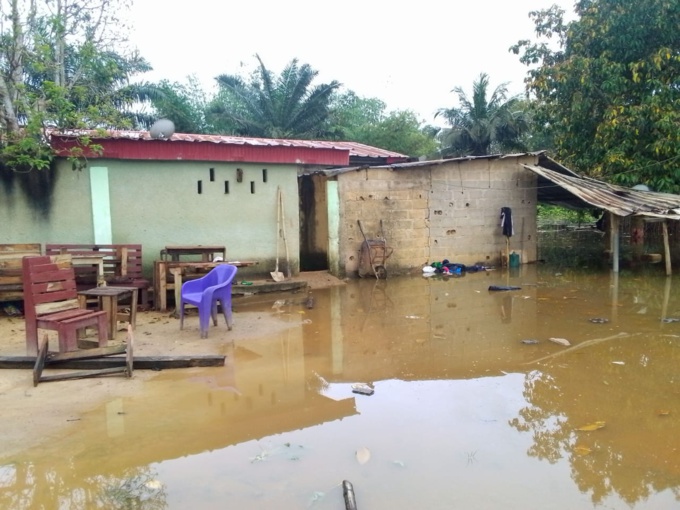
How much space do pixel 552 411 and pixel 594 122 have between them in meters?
12.7

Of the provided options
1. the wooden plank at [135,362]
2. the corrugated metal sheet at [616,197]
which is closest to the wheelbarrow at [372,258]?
the corrugated metal sheet at [616,197]

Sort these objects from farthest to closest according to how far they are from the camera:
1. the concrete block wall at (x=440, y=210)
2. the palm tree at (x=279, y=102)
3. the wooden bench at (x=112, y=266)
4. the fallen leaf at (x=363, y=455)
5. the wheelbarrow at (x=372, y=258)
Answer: the palm tree at (x=279, y=102), the concrete block wall at (x=440, y=210), the wheelbarrow at (x=372, y=258), the wooden bench at (x=112, y=266), the fallen leaf at (x=363, y=455)

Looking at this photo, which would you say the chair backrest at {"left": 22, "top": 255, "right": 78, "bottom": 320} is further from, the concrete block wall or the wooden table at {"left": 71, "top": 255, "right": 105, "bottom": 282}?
the concrete block wall

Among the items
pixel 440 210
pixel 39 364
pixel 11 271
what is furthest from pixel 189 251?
pixel 440 210

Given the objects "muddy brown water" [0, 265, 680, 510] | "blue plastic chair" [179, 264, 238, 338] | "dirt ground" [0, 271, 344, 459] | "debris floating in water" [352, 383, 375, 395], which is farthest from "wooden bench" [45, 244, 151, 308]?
"debris floating in water" [352, 383, 375, 395]

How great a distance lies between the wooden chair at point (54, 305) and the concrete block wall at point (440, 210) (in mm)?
6764

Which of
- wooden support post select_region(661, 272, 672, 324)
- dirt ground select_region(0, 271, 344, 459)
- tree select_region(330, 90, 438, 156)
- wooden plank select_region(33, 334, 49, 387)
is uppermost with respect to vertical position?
tree select_region(330, 90, 438, 156)

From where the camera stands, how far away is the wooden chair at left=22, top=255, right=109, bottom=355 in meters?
5.46

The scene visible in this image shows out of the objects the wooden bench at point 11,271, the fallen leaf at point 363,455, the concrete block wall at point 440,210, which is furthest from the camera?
the concrete block wall at point 440,210

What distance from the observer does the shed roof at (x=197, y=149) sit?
898 cm

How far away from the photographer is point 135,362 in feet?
18.0

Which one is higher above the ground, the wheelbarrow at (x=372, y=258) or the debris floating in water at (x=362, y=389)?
the wheelbarrow at (x=372, y=258)

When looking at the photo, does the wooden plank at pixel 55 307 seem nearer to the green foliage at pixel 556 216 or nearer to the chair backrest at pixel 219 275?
the chair backrest at pixel 219 275

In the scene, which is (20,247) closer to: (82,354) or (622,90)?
(82,354)
